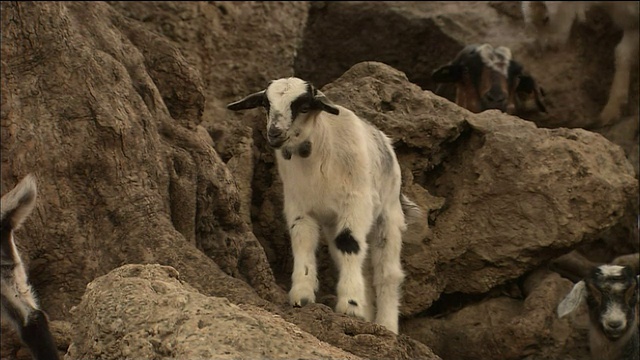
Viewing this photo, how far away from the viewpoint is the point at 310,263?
7625 mm

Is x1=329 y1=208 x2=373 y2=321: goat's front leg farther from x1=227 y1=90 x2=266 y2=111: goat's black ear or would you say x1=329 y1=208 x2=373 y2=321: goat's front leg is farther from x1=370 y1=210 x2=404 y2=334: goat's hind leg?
x1=227 y1=90 x2=266 y2=111: goat's black ear

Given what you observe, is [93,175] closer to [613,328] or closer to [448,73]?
[613,328]

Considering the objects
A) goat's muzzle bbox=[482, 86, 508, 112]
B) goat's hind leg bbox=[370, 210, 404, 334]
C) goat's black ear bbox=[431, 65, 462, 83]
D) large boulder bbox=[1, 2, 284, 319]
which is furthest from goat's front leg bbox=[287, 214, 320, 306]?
goat's black ear bbox=[431, 65, 462, 83]

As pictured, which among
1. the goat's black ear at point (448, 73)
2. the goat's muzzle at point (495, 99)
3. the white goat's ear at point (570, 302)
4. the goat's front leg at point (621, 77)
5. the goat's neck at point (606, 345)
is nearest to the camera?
the white goat's ear at point (570, 302)

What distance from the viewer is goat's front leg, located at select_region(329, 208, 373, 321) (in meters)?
7.44

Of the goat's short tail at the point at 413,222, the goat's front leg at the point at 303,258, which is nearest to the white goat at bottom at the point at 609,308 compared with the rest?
the goat's short tail at the point at 413,222

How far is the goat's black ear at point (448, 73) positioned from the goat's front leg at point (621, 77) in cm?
181

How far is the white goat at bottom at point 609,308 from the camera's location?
9047mm

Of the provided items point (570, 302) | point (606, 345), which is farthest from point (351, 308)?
point (606, 345)

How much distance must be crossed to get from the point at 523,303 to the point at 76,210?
380 centimetres

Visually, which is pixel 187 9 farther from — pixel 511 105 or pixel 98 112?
pixel 98 112

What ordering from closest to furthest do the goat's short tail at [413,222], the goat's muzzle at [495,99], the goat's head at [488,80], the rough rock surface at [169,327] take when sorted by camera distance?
the rough rock surface at [169,327] → the goat's short tail at [413,222] → the goat's muzzle at [495,99] → the goat's head at [488,80]

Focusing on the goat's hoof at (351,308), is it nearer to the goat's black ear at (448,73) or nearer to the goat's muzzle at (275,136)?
the goat's muzzle at (275,136)

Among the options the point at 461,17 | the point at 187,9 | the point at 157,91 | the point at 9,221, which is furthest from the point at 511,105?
the point at 9,221
